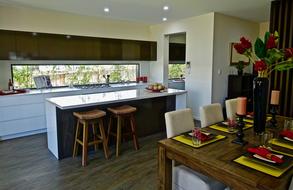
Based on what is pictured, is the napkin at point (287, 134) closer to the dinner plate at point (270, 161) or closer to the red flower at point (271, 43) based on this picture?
the dinner plate at point (270, 161)

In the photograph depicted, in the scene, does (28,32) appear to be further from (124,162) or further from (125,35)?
(124,162)

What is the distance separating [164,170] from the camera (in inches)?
79.4

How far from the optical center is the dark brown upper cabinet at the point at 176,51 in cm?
696

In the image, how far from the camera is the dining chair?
1.91 metres

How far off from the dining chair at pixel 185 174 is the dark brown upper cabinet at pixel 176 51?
15.4 ft

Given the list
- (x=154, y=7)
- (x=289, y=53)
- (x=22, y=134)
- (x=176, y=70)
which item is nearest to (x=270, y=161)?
(x=289, y=53)

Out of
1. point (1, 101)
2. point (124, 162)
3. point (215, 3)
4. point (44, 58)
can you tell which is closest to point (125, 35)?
point (44, 58)

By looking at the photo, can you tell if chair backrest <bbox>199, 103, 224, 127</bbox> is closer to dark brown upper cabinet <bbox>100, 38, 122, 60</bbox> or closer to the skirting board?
the skirting board

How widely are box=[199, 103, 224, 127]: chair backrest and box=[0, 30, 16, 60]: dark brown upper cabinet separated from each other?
12.4 ft

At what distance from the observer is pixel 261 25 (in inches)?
247

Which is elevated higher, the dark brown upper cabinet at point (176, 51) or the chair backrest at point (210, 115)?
the dark brown upper cabinet at point (176, 51)

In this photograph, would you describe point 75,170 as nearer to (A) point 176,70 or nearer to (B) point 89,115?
(B) point 89,115

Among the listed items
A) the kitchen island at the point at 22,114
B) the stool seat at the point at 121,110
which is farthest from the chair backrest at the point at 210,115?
the kitchen island at the point at 22,114

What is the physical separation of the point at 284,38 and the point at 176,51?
3445 mm
